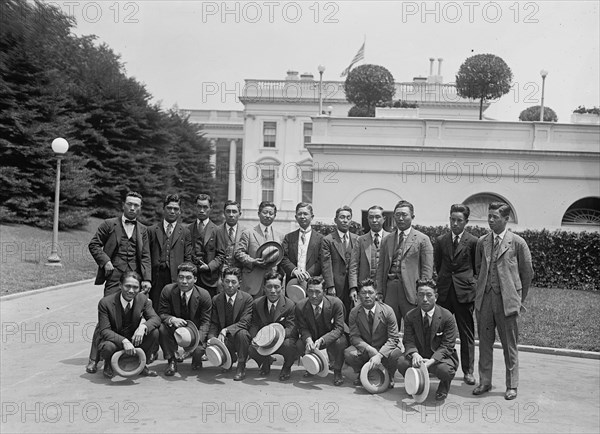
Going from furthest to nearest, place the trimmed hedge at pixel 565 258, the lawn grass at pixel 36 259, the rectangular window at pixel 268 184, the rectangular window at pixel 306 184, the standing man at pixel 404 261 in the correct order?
1. the rectangular window at pixel 268 184
2. the rectangular window at pixel 306 184
3. the trimmed hedge at pixel 565 258
4. the lawn grass at pixel 36 259
5. the standing man at pixel 404 261

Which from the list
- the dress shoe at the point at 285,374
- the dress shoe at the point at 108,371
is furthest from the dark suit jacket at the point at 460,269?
the dress shoe at the point at 108,371

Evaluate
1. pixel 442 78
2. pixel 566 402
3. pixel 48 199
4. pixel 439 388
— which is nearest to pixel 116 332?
pixel 439 388

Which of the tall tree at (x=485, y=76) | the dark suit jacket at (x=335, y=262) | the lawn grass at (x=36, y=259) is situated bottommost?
the lawn grass at (x=36, y=259)

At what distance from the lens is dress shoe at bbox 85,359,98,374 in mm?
7105

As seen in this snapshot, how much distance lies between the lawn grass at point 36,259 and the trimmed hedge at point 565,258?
322 inches

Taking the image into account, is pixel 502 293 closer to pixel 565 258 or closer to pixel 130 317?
pixel 130 317

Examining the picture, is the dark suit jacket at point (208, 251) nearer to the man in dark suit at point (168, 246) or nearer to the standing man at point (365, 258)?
the man in dark suit at point (168, 246)

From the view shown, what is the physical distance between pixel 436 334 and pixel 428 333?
0.29 ft

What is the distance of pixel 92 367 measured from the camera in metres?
7.12

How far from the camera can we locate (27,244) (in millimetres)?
20609

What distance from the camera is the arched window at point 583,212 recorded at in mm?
21797

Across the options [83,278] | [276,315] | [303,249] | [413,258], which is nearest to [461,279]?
[413,258]

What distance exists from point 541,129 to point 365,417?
1905 centimetres

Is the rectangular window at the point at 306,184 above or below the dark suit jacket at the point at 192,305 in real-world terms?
above
